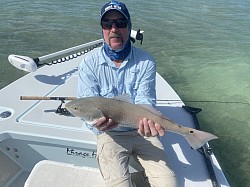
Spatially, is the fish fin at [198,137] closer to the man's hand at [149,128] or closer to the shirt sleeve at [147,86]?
the man's hand at [149,128]

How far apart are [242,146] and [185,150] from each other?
237 cm

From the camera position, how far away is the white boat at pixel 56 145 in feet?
10.5

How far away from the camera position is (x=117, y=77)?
328cm

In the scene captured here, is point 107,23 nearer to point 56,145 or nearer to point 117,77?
point 117,77

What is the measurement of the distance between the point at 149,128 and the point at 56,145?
1.38 meters

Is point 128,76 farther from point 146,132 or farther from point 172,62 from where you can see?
point 172,62

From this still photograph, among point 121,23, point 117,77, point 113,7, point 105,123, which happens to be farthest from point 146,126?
point 113,7

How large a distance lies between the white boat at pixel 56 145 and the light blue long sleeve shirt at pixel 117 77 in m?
0.46

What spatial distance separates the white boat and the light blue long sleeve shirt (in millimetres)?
464

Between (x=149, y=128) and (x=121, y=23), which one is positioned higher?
(x=121, y=23)

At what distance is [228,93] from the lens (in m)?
7.25

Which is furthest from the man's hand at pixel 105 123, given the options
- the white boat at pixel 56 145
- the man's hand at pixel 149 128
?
the white boat at pixel 56 145

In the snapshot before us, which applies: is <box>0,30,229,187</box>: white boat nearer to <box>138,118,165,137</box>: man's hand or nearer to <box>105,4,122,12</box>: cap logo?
<box>138,118,165,137</box>: man's hand

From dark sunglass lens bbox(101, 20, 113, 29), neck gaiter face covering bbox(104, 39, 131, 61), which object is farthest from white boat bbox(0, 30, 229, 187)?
dark sunglass lens bbox(101, 20, 113, 29)
